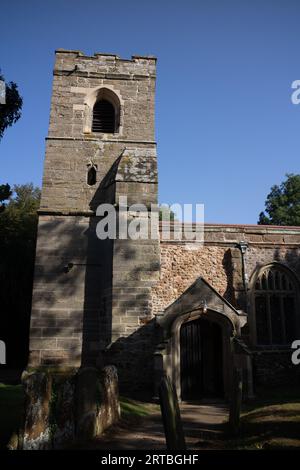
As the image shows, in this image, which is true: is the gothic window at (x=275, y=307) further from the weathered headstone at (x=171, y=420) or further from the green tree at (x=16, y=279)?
the green tree at (x=16, y=279)

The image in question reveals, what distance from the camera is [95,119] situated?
15078 mm

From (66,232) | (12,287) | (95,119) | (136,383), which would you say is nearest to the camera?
(136,383)

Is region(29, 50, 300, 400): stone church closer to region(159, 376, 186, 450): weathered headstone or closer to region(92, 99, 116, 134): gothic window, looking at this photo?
region(92, 99, 116, 134): gothic window

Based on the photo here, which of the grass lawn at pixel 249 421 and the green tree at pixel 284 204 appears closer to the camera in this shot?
the grass lawn at pixel 249 421

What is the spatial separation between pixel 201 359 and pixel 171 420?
309 inches

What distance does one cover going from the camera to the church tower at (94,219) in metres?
11.6

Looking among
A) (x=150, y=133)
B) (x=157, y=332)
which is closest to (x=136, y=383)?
(x=157, y=332)

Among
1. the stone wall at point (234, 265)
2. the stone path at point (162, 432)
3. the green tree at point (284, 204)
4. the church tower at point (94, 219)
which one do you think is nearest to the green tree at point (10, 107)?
the church tower at point (94, 219)

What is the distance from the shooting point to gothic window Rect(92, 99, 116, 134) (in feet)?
49.2

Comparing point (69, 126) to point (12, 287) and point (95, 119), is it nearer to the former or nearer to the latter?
point (95, 119)

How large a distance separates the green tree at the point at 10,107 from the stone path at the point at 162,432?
11147mm

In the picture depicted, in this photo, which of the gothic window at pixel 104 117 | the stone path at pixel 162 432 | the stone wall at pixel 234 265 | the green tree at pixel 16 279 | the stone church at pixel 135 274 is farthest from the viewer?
the green tree at pixel 16 279

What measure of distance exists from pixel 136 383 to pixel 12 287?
43.4 ft

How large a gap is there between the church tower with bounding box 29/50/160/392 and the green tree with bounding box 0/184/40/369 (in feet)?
33.2
